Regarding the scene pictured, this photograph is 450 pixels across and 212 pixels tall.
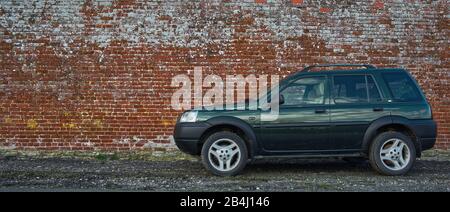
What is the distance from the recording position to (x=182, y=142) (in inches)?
313

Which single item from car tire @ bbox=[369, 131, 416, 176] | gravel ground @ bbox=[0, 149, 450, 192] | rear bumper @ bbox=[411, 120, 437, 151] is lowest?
gravel ground @ bbox=[0, 149, 450, 192]

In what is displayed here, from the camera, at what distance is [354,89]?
804 centimetres

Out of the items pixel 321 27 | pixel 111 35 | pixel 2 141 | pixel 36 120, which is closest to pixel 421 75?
pixel 321 27

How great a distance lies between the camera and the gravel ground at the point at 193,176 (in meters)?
7.02

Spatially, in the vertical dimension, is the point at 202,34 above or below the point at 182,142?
above

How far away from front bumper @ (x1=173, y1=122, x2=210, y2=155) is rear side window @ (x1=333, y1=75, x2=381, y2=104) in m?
2.09

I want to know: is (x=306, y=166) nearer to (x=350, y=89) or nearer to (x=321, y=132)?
(x=321, y=132)

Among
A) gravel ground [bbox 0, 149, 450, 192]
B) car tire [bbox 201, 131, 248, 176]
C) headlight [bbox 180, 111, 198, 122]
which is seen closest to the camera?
gravel ground [bbox 0, 149, 450, 192]

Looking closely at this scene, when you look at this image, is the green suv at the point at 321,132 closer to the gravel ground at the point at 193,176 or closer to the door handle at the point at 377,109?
the door handle at the point at 377,109

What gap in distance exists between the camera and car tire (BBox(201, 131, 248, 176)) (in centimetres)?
779

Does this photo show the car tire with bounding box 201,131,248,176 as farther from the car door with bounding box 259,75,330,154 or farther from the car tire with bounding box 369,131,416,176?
the car tire with bounding box 369,131,416,176

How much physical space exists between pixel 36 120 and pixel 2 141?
778 mm

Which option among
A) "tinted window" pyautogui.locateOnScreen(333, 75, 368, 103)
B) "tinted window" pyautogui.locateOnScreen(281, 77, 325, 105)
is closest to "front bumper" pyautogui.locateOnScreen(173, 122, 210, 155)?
"tinted window" pyautogui.locateOnScreen(281, 77, 325, 105)

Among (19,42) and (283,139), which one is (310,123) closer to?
(283,139)
